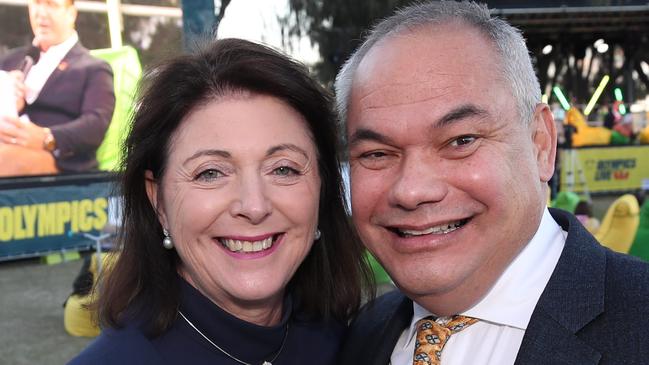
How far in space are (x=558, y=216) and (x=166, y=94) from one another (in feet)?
4.17

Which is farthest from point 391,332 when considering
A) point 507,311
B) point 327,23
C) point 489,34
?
point 327,23

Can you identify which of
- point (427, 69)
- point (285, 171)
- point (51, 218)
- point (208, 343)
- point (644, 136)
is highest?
point (427, 69)

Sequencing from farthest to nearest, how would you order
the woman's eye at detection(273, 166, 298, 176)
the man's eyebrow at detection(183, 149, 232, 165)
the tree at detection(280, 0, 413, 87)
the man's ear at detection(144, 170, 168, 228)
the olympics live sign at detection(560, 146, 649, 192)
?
1. the tree at detection(280, 0, 413, 87)
2. the olympics live sign at detection(560, 146, 649, 192)
3. the man's ear at detection(144, 170, 168, 228)
4. the woman's eye at detection(273, 166, 298, 176)
5. the man's eyebrow at detection(183, 149, 232, 165)

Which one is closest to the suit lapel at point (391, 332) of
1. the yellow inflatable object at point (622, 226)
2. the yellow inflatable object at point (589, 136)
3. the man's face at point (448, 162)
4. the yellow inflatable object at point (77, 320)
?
the man's face at point (448, 162)

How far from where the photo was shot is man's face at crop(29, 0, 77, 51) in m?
8.92

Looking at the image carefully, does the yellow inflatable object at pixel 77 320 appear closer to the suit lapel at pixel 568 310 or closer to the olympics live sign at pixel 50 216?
the olympics live sign at pixel 50 216

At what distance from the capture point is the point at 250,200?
1.72 metres

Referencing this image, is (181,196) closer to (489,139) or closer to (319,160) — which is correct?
(319,160)

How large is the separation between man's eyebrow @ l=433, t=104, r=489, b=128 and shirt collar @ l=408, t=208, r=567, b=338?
0.38 meters

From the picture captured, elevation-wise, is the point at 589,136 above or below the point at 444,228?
below

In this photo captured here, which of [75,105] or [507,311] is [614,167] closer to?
[75,105]

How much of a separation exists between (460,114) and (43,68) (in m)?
8.97

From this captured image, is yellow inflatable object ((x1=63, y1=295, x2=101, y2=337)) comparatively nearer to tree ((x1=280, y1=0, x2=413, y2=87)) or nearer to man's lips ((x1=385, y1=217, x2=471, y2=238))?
man's lips ((x1=385, y1=217, x2=471, y2=238))

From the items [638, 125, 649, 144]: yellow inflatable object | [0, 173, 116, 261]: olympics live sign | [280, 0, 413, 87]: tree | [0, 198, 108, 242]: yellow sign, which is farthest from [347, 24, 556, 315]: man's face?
[280, 0, 413, 87]: tree
